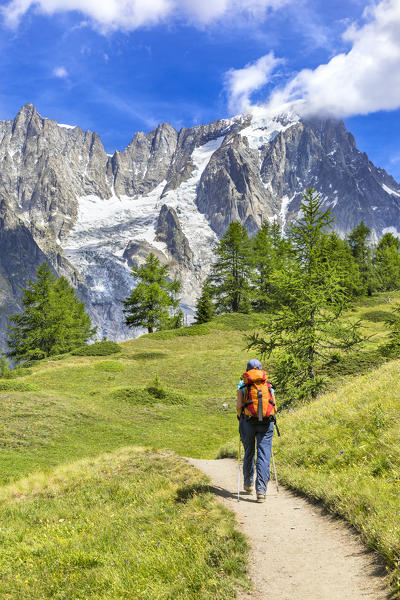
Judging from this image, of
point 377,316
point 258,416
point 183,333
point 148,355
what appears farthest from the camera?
point 183,333

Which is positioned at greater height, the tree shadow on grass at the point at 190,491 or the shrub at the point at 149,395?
the shrub at the point at 149,395

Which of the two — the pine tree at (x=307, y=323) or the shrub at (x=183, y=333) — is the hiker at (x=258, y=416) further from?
the shrub at (x=183, y=333)

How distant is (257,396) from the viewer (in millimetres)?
8031

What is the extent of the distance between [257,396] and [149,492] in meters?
3.43

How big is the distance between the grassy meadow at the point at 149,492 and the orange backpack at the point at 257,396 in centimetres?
170

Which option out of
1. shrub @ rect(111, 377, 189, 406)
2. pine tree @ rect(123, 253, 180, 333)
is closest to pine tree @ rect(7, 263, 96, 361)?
pine tree @ rect(123, 253, 180, 333)

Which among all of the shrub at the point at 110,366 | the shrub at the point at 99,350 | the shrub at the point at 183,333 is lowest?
the shrub at the point at 110,366

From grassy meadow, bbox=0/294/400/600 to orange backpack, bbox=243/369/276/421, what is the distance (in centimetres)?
170

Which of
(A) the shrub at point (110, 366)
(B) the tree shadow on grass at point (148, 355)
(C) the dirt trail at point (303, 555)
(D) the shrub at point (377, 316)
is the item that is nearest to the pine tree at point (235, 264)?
(D) the shrub at point (377, 316)

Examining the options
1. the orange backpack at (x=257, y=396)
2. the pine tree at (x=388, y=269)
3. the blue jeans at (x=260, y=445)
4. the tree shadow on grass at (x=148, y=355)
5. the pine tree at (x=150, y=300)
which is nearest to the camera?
the orange backpack at (x=257, y=396)

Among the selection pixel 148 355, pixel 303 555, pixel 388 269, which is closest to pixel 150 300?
pixel 148 355

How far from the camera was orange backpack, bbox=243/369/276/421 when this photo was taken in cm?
798

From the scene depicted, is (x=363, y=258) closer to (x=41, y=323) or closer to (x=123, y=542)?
(x=41, y=323)

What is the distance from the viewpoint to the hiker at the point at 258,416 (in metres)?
8.02
